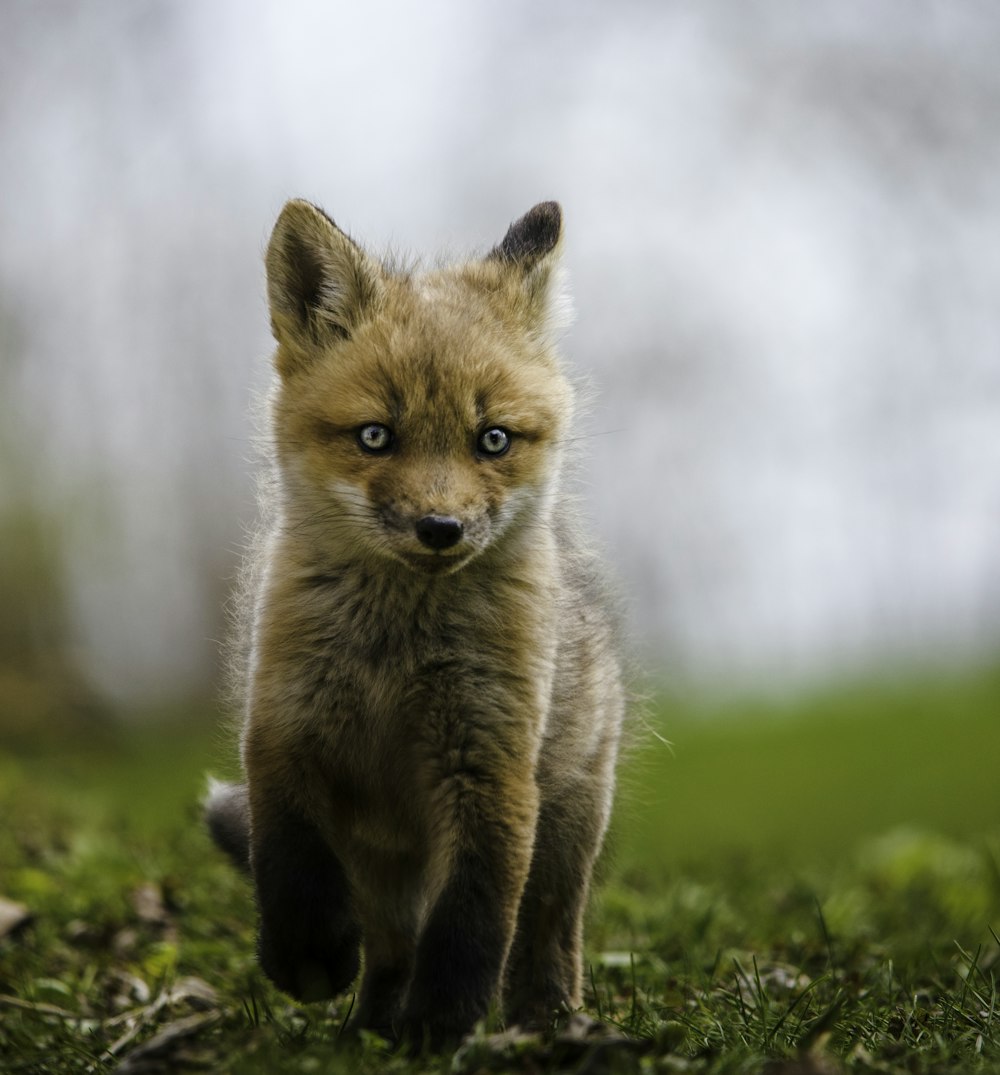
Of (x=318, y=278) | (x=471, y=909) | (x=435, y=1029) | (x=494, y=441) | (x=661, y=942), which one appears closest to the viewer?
(x=435, y=1029)

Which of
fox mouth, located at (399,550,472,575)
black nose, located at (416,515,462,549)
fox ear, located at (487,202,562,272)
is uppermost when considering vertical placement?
fox ear, located at (487,202,562,272)

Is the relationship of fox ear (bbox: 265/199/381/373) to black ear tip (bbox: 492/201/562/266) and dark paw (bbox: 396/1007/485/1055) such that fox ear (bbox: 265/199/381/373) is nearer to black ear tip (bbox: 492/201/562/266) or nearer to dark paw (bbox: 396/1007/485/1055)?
black ear tip (bbox: 492/201/562/266)

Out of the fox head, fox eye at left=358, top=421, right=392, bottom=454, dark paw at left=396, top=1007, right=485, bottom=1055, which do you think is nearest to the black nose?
the fox head

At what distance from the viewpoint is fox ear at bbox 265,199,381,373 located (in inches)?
154

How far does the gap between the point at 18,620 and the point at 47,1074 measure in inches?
513

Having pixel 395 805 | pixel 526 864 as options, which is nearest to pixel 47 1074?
pixel 395 805

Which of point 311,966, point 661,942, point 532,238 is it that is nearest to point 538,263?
point 532,238

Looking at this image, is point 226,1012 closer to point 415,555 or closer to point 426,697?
point 426,697

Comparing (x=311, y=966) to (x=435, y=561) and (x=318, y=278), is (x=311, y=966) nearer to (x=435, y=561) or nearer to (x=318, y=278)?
(x=435, y=561)

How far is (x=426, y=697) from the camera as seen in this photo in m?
3.55

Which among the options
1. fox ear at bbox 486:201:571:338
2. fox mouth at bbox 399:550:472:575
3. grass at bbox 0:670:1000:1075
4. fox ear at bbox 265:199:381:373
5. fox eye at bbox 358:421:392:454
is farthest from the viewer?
fox ear at bbox 486:201:571:338

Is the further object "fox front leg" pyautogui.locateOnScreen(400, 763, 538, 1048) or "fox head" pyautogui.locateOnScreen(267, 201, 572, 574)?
"fox head" pyautogui.locateOnScreen(267, 201, 572, 574)

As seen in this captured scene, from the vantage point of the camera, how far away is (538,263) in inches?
164

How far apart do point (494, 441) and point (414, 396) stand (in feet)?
0.95
